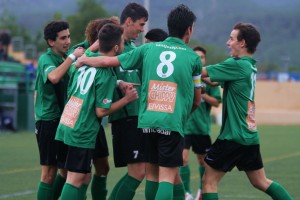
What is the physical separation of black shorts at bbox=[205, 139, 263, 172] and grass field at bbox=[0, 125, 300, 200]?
8.50 feet

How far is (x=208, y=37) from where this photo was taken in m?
79.2

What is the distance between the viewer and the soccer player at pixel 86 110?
8.35 meters

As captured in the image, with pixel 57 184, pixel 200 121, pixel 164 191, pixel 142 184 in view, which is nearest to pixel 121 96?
pixel 57 184

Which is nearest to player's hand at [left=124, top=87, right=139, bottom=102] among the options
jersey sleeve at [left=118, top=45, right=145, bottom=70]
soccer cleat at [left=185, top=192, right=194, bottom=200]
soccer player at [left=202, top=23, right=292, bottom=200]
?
jersey sleeve at [left=118, top=45, right=145, bottom=70]

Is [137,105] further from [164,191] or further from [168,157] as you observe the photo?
[164,191]

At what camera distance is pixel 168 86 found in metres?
8.18

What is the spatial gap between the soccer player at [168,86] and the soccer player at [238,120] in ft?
1.54

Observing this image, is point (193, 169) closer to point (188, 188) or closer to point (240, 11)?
point (188, 188)

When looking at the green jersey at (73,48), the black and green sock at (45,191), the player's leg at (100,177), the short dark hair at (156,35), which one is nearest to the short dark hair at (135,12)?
the short dark hair at (156,35)

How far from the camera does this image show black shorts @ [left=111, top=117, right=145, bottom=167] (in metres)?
9.12

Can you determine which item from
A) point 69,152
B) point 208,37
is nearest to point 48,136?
point 69,152

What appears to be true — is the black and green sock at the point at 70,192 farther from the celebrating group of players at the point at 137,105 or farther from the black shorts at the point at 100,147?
the black shorts at the point at 100,147

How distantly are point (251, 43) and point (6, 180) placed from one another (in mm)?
5488

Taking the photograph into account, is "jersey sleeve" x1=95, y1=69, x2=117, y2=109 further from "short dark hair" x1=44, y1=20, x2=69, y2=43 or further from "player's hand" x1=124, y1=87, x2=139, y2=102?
"short dark hair" x1=44, y1=20, x2=69, y2=43
